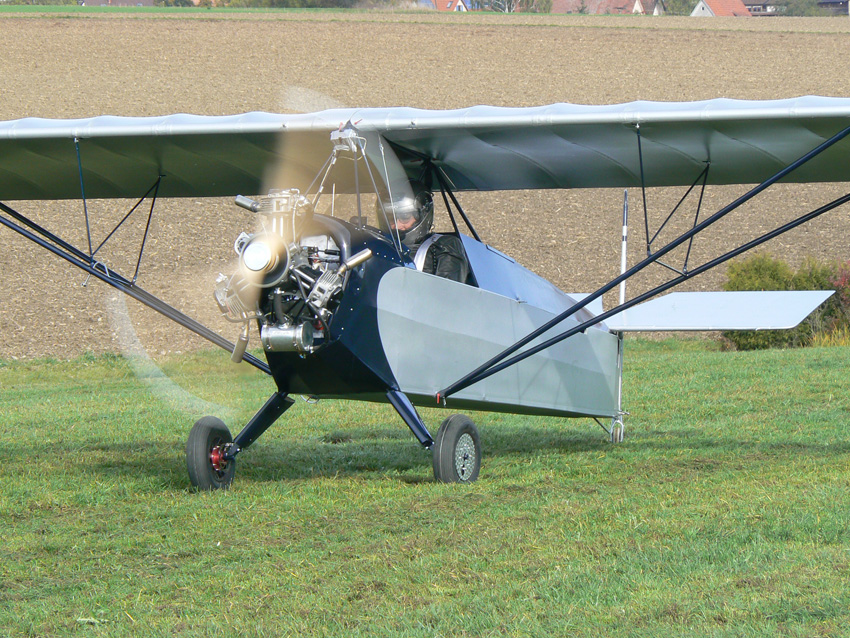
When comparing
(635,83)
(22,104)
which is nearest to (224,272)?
(22,104)

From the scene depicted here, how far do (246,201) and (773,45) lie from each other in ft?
137

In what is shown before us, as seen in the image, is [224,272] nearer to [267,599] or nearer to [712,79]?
[267,599]

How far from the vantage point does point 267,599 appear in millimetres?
4059

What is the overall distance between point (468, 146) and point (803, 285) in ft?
44.2

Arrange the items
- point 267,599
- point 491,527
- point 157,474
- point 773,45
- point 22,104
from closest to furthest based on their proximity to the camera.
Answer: point 267,599 < point 491,527 < point 157,474 < point 22,104 < point 773,45

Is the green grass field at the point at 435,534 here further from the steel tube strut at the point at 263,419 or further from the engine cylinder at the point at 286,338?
the engine cylinder at the point at 286,338

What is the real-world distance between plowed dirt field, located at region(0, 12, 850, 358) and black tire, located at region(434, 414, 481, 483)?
6.51 ft

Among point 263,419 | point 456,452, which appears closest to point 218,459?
point 263,419

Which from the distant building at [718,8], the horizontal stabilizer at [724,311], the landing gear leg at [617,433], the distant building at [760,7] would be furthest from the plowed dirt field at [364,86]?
the distant building at [760,7]

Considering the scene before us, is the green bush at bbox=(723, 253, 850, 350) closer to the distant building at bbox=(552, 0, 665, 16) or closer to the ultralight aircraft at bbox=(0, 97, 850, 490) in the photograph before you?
the ultralight aircraft at bbox=(0, 97, 850, 490)

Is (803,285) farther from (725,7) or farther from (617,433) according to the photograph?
(725,7)

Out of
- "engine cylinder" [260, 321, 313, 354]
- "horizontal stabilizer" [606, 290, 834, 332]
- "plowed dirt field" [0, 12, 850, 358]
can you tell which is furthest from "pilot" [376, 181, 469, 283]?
"horizontal stabilizer" [606, 290, 834, 332]

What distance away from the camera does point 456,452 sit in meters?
6.64

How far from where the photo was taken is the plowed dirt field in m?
21.3
